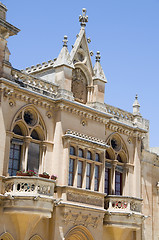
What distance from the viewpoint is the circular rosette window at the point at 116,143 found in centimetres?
3013

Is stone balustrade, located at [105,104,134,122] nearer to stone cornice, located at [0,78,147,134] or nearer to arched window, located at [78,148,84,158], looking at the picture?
stone cornice, located at [0,78,147,134]

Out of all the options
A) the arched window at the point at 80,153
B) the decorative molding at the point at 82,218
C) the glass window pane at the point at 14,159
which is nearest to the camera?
the glass window pane at the point at 14,159

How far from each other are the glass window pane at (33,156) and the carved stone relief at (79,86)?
174 inches

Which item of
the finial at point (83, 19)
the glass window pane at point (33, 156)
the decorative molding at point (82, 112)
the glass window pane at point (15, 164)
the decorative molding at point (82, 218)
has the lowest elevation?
the decorative molding at point (82, 218)

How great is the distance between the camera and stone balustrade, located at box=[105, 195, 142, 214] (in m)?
27.5

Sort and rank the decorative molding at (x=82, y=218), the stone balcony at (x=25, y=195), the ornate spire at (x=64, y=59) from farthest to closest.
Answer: the ornate spire at (x=64, y=59) < the decorative molding at (x=82, y=218) < the stone balcony at (x=25, y=195)

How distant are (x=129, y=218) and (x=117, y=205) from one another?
1105 mm

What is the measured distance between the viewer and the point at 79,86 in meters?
28.8

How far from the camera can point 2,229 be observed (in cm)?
2272

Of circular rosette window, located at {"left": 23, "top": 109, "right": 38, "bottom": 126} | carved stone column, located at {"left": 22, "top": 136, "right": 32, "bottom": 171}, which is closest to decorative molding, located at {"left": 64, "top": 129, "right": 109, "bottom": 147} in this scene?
circular rosette window, located at {"left": 23, "top": 109, "right": 38, "bottom": 126}

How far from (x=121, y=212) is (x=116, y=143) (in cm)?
488

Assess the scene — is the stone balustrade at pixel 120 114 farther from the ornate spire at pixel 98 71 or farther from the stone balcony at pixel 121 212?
the stone balcony at pixel 121 212

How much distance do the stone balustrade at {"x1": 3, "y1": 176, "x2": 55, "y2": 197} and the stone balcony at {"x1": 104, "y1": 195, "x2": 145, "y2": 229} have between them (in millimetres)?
5876

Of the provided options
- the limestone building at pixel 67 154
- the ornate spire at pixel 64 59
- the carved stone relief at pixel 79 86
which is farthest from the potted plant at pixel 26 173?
the ornate spire at pixel 64 59
